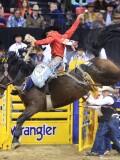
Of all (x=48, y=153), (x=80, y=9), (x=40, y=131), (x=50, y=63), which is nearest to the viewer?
(x=50, y=63)

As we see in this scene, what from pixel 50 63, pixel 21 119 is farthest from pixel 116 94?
pixel 21 119

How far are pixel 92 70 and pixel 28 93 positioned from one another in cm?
132

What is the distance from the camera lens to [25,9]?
1803cm

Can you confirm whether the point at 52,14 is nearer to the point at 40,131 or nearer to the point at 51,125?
the point at 51,125

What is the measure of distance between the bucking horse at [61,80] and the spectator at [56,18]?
236 inches

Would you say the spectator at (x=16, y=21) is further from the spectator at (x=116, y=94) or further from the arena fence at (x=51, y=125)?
the spectator at (x=116, y=94)

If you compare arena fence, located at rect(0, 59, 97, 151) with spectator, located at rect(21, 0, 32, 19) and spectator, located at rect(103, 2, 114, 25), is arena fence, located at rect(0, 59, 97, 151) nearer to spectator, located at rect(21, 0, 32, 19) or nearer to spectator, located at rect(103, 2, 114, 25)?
spectator, located at rect(21, 0, 32, 19)

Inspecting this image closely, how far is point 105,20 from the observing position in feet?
60.3

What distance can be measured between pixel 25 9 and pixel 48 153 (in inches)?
243

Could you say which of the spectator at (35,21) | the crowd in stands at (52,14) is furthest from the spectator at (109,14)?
the spectator at (35,21)

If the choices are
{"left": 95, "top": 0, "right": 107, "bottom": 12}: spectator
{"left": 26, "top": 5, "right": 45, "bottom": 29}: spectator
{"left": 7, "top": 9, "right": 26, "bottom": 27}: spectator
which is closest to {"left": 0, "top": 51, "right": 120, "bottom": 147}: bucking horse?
{"left": 7, "top": 9, "right": 26, "bottom": 27}: spectator

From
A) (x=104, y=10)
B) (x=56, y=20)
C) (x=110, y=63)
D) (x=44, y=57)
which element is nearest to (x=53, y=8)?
(x=56, y=20)

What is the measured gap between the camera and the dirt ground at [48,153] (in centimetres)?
1261

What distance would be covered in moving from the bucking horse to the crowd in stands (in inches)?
212
